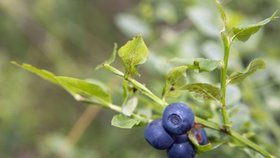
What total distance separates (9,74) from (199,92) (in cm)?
182

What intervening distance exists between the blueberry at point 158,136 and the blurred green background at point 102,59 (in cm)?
12

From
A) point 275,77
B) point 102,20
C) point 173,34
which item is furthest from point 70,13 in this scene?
point 275,77

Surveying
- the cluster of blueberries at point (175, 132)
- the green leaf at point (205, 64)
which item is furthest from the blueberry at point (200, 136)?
the green leaf at point (205, 64)

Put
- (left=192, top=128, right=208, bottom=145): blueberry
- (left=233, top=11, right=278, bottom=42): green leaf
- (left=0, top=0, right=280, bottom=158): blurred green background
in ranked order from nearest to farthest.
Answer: (left=233, top=11, right=278, bottom=42): green leaf < (left=192, top=128, right=208, bottom=145): blueberry < (left=0, top=0, right=280, bottom=158): blurred green background

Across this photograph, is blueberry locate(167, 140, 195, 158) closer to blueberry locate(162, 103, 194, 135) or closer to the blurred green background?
blueberry locate(162, 103, 194, 135)

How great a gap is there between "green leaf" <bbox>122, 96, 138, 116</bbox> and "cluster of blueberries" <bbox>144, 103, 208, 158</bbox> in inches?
2.6

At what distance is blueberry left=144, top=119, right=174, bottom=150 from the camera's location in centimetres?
94

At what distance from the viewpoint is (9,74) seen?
2.65 metres

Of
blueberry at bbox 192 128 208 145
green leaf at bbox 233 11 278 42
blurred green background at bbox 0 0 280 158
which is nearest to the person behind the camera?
green leaf at bbox 233 11 278 42

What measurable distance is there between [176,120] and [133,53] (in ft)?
0.42

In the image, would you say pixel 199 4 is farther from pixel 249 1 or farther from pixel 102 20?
pixel 102 20

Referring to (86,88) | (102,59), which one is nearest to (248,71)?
(86,88)

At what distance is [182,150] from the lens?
94 centimetres

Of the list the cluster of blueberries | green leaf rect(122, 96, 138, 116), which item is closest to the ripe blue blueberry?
the cluster of blueberries
